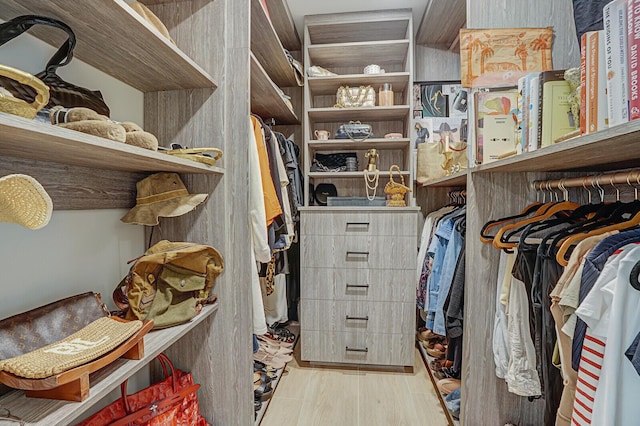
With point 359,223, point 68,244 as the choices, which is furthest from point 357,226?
point 68,244

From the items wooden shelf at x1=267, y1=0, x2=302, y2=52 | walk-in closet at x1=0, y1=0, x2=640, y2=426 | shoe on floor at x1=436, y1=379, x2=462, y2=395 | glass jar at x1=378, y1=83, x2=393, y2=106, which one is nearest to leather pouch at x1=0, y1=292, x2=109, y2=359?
walk-in closet at x1=0, y1=0, x2=640, y2=426

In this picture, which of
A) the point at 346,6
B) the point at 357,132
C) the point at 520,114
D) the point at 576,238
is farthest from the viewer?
the point at 357,132

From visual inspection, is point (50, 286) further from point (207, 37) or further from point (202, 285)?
point (207, 37)

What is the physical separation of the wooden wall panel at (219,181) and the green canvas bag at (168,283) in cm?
12

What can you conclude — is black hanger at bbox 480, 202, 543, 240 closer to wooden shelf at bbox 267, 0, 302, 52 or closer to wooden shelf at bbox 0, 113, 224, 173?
wooden shelf at bbox 0, 113, 224, 173

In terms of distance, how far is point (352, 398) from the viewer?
1824mm

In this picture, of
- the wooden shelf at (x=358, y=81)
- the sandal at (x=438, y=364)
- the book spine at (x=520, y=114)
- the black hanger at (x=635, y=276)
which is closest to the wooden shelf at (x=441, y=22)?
the wooden shelf at (x=358, y=81)

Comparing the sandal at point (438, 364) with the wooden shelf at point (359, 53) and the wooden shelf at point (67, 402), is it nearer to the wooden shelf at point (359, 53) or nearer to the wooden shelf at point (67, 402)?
the wooden shelf at point (67, 402)

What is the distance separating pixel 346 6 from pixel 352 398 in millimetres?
2414

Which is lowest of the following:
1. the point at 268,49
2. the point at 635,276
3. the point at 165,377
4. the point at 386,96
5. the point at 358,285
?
the point at 165,377

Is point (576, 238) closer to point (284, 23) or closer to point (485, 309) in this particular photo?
point (485, 309)

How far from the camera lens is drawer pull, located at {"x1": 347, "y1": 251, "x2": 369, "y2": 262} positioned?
2068 mm

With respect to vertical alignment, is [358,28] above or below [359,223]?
above

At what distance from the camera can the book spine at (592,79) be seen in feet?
2.51
